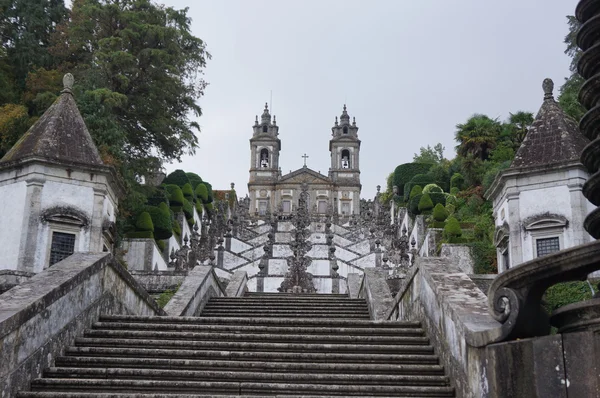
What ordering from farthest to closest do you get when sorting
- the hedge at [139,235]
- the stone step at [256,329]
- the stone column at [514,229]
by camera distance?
the hedge at [139,235] < the stone column at [514,229] < the stone step at [256,329]

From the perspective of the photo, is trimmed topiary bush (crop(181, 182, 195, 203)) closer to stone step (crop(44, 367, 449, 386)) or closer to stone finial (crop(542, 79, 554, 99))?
stone finial (crop(542, 79, 554, 99))

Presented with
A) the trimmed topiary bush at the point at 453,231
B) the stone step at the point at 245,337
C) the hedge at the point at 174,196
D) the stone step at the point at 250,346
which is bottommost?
the stone step at the point at 250,346

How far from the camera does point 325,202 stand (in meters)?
82.9

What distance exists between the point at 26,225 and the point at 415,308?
14.6 metres

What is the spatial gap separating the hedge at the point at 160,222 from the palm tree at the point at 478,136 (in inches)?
650

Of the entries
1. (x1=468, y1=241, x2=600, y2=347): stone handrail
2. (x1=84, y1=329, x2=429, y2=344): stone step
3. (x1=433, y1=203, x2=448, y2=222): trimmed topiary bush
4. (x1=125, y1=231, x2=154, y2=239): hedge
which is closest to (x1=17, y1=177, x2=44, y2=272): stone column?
(x1=125, y1=231, x2=154, y2=239): hedge

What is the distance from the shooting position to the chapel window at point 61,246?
20672 millimetres

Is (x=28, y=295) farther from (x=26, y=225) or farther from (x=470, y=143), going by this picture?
(x=470, y=143)

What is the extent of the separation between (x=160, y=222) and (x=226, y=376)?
979 inches

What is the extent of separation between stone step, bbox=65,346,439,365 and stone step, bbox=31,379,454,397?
0.76m

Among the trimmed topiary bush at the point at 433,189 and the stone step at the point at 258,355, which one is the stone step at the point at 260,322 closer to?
the stone step at the point at 258,355

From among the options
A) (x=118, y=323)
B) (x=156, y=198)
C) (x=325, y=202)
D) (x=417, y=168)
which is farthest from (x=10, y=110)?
(x=325, y=202)

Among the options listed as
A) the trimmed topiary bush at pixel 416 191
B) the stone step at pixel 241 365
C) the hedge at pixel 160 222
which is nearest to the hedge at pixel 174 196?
the hedge at pixel 160 222

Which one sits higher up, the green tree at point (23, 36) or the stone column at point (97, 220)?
the green tree at point (23, 36)
